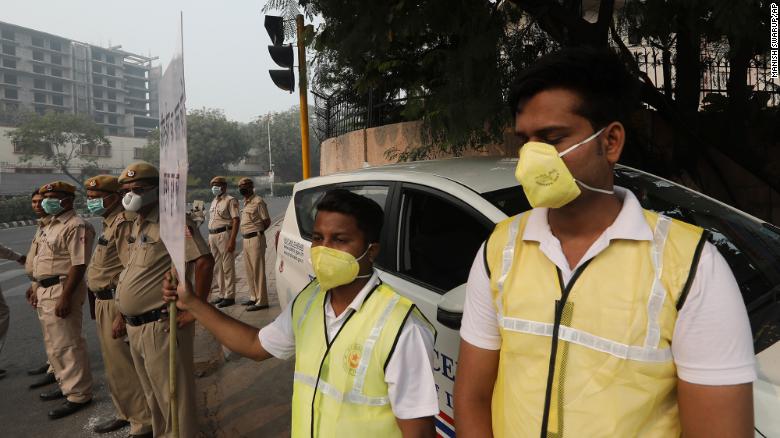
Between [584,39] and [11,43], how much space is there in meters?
104

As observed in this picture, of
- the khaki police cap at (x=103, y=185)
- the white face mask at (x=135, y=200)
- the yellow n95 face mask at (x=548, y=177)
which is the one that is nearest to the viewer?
the yellow n95 face mask at (x=548, y=177)

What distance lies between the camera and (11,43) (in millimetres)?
84062

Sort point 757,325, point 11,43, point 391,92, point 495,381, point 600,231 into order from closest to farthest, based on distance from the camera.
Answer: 1. point 600,231
2. point 495,381
3. point 757,325
4. point 391,92
5. point 11,43

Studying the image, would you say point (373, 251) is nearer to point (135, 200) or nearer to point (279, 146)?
point (135, 200)

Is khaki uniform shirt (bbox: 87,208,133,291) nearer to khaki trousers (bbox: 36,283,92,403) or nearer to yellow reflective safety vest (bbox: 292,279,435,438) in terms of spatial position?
khaki trousers (bbox: 36,283,92,403)

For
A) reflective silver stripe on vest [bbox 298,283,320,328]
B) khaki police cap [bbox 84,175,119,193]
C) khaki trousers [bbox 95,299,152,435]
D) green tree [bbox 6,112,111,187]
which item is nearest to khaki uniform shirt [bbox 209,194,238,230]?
khaki police cap [bbox 84,175,119,193]

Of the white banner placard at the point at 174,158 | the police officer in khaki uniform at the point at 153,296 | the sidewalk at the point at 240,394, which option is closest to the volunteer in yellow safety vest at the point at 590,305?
the white banner placard at the point at 174,158

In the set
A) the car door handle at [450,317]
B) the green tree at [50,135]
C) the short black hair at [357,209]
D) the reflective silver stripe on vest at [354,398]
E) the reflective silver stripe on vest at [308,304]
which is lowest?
the reflective silver stripe on vest at [354,398]

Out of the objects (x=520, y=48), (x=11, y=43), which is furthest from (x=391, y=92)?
(x=11, y=43)

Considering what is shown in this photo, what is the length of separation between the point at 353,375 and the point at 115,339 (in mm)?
2825

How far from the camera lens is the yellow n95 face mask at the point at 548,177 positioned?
45.1 inches

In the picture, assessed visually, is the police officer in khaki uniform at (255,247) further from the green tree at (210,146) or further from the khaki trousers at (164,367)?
the green tree at (210,146)

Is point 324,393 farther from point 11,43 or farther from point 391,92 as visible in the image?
point 11,43

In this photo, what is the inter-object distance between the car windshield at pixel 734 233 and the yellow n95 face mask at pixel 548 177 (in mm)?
1001
